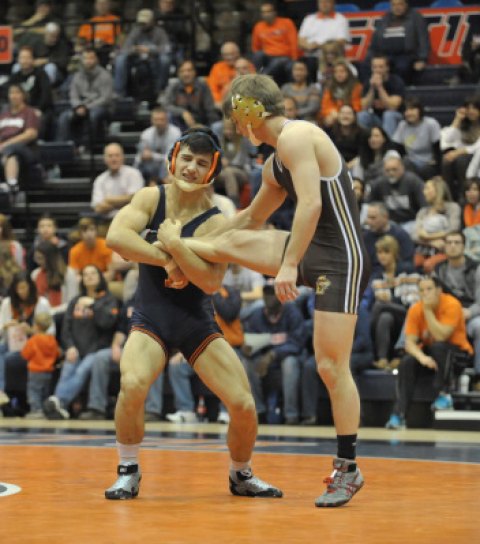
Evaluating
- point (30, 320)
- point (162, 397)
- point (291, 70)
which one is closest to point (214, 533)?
point (162, 397)

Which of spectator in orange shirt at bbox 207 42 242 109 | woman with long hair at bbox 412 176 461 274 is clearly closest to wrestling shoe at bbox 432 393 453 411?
woman with long hair at bbox 412 176 461 274

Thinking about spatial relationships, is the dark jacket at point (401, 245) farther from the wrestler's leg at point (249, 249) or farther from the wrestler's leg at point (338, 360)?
the wrestler's leg at point (338, 360)

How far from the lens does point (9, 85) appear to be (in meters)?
16.1

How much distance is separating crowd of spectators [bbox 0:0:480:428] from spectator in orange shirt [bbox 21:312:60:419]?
0.5 inches

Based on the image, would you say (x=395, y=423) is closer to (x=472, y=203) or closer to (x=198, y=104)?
(x=472, y=203)

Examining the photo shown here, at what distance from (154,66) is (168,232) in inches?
425

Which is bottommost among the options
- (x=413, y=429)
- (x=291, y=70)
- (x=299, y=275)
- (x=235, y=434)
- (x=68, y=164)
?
(x=413, y=429)

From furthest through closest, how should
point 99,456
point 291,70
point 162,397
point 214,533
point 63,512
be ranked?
1. point 291,70
2. point 162,397
3. point 99,456
4. point 63,512
5. point 214,533

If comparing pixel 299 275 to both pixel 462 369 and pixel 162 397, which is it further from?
pixel 162 397

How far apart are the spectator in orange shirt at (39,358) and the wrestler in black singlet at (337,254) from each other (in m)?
7.34

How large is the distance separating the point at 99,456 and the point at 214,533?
3336 millimetres

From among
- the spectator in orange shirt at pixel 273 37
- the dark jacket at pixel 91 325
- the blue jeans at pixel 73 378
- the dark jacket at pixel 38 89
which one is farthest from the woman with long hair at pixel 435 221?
the dark jacket at pixel 38 89

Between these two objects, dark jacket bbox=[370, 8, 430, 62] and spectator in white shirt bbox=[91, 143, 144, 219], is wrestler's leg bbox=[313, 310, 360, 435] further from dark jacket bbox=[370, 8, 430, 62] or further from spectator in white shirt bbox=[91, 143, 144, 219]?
dark jacket bbox=[370, 8, 430, 62]

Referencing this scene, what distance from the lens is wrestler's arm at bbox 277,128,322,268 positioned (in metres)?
5.13
